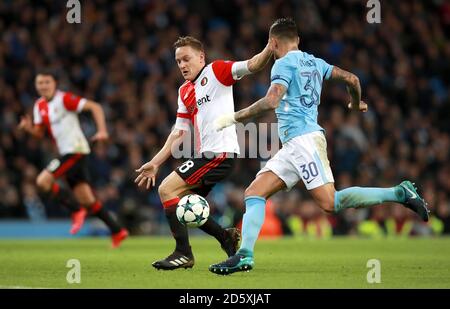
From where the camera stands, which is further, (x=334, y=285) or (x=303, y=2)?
(x=303, y=2)

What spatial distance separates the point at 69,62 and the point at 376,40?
7.20 metres

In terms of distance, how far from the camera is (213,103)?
8336 mm

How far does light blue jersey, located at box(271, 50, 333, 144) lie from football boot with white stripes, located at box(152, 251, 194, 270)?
4.78 feet

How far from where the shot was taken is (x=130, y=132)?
18.0 metres

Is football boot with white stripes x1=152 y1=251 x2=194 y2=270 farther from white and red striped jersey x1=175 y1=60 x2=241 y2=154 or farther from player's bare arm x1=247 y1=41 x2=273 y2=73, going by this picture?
player's bare arm x1=247 y1=41 x2=273 y2=73

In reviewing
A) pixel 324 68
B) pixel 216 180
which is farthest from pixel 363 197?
pixel 216 180

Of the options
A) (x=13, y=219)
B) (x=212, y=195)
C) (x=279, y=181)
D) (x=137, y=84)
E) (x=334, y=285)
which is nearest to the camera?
(x=334, y=285)

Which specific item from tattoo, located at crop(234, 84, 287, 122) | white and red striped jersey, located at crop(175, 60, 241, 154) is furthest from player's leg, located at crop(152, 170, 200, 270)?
tattoo, located at crop(234, 84, 287, 122)

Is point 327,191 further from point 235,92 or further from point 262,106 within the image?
point 235,92

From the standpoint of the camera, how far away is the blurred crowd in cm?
1733

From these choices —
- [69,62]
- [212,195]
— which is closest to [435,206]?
[212,195]

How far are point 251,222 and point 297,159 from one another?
0.65 metres

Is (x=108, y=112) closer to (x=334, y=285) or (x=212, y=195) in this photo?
(x=212, y=195)

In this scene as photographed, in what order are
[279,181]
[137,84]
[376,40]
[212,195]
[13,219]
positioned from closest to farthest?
[279,181]
[13,219]
[212,195]
[137,84]
[376,40]
